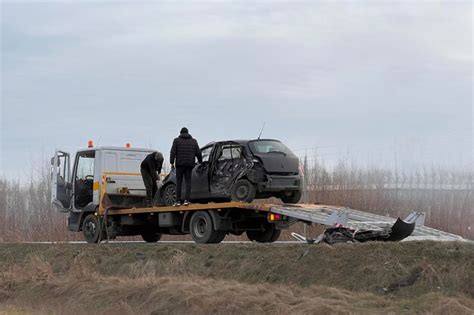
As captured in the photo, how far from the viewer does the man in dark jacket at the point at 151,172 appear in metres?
18.7

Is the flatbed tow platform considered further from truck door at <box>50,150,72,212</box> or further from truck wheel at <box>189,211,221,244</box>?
truck door at <box>50,150,72,212</box>

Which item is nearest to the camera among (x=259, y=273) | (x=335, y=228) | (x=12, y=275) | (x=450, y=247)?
(x=450, y=247)

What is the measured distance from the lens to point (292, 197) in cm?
1666

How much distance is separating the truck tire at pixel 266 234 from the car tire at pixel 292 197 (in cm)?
87

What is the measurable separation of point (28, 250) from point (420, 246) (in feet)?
34.9

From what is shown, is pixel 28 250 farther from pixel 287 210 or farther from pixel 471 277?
pixel 471 277

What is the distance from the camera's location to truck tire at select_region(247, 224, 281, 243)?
1742 centimetres

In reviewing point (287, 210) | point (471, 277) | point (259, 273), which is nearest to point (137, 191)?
point (287, 210)

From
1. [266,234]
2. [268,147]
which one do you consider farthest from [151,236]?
[268,147]

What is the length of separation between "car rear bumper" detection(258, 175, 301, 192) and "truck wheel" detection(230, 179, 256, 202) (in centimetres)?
19

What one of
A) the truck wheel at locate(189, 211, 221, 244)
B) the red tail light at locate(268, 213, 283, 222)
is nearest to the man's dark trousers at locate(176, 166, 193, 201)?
the truck wheel at locate(189, 211, 221, 244)

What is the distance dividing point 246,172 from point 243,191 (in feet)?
1.32

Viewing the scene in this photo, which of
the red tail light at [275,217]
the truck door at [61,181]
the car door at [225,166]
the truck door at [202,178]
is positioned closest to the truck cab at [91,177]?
the truck door at [61,181]

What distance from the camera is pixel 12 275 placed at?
16.2m
